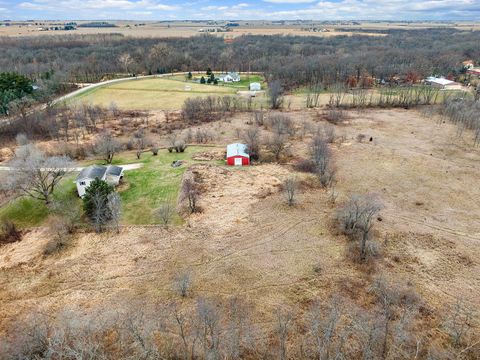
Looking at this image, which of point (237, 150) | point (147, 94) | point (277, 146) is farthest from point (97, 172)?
point (147, 94)

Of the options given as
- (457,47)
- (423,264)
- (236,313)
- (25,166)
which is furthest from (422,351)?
(457,47)

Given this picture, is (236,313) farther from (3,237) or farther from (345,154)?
(345,154)

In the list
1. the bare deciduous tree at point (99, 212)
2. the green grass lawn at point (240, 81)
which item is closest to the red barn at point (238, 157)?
the bare deciduous tree at point (99, 212)

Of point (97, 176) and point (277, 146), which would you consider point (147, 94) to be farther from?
point (97, 176)

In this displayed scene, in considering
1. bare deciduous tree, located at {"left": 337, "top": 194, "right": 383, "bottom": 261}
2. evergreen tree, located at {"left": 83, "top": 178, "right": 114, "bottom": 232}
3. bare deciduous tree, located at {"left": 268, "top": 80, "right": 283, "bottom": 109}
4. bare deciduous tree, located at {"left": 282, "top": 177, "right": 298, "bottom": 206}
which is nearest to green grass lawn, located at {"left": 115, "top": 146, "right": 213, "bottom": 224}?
evergreen tree, located at {"left": 83, "top": 178, "right": 114, "bottom": 232}

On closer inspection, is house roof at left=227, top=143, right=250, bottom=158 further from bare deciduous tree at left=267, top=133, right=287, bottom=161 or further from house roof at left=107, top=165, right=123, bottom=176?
house roof at left=107, top=165, right=123, bottom=176
